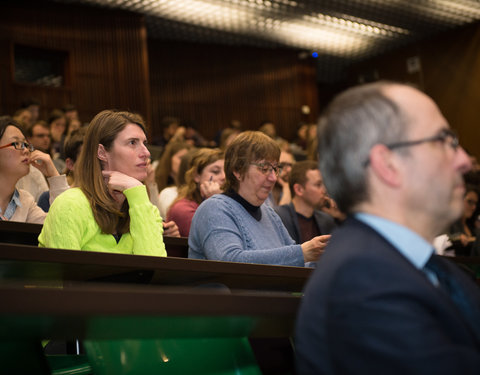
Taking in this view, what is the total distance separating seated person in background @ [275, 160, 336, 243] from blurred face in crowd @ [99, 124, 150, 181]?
126cm

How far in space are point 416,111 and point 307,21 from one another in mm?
8222

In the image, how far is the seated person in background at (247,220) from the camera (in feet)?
6.75

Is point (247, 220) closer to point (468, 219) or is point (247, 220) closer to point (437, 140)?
point (437, 140)

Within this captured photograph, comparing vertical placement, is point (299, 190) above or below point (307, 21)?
below

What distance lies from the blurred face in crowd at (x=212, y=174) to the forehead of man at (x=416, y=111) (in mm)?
2319

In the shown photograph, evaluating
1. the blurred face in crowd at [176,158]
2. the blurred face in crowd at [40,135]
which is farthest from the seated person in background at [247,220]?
the blurred face in crowd at [40,135]

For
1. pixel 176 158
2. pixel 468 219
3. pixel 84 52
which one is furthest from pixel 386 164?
pixel 84 52

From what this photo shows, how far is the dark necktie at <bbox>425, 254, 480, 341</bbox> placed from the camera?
98cm

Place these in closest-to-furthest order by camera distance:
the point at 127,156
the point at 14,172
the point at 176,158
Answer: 1. the point at 127,156
2. the point at 14,172
3. the point at 176,158

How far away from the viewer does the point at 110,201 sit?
86.4 inches

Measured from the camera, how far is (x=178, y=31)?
8.92 meters

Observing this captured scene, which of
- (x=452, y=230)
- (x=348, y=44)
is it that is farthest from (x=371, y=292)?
(x=348, y=44)

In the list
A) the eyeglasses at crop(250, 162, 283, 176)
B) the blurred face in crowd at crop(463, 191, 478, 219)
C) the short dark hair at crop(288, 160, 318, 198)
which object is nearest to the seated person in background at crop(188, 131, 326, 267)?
the eyeglasses at crop(250, 162, 283, 176)

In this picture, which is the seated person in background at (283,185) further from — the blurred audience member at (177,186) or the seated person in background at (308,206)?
the blurred audience member at (177,186)
